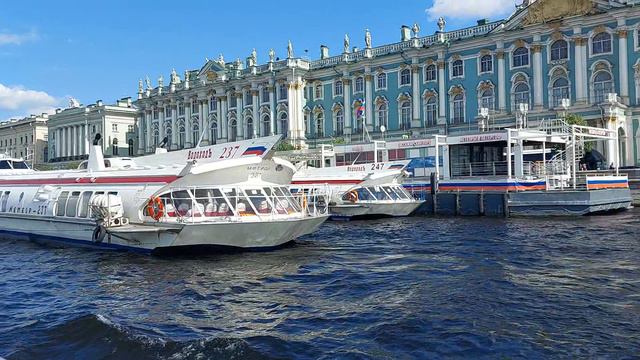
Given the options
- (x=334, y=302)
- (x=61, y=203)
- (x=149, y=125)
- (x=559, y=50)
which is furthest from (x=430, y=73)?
(x=334, y=302)

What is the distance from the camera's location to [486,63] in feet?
202

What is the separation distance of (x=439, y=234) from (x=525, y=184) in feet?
39.0

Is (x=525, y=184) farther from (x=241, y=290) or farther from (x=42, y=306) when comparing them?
(x=42, y=306)

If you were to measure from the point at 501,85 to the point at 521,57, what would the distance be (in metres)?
3.25

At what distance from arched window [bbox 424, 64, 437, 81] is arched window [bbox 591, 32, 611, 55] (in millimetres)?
16531

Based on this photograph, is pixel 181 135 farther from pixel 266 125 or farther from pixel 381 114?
pixel 381 114

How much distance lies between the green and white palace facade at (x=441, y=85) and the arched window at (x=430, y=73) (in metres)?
0.24

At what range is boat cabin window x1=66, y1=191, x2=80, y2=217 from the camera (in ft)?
74.9

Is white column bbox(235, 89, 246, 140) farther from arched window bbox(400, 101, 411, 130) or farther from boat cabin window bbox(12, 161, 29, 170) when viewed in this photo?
boat cabin window bbox(12, 161, 29, 170)

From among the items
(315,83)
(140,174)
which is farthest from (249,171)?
(315,83)

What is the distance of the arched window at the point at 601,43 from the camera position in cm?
5397

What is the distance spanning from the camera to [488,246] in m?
21.6

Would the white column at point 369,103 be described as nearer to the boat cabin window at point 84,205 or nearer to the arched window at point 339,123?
the arched window at point 339,123

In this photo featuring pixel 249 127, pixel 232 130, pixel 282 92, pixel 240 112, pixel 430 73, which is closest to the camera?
pixel 430 73
